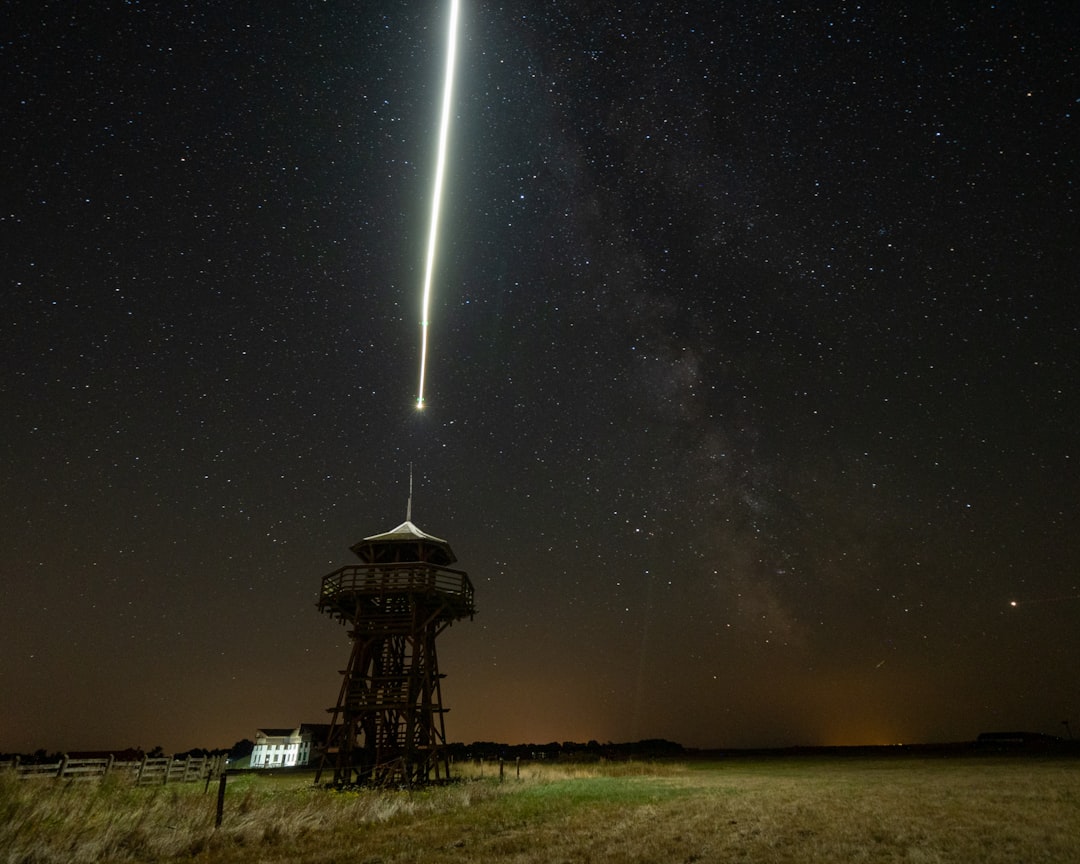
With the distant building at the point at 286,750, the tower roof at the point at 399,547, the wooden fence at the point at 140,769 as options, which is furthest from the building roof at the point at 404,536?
the distant building at the point at 286,750

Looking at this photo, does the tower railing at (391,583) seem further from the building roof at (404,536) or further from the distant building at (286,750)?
the distant building at (286,750)

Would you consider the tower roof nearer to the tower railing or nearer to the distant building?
the tower railing

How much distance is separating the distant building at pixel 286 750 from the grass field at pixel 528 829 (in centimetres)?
6075

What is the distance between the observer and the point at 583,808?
1769 cm

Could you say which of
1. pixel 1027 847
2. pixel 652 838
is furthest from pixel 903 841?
pixel 652 838

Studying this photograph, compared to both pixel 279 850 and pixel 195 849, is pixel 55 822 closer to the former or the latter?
pixel 195 849

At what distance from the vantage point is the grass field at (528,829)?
33.8 feet

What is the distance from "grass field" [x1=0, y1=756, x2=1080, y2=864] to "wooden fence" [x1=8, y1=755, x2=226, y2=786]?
10.2 metres

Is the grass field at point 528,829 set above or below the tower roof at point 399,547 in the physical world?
below

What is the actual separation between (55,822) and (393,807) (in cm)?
774

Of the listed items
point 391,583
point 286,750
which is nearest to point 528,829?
point 391,583

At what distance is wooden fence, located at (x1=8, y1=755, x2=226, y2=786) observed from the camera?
77.9 feet

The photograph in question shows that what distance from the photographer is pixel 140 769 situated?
91.4 ft

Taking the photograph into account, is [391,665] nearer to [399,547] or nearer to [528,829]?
[399,547]
